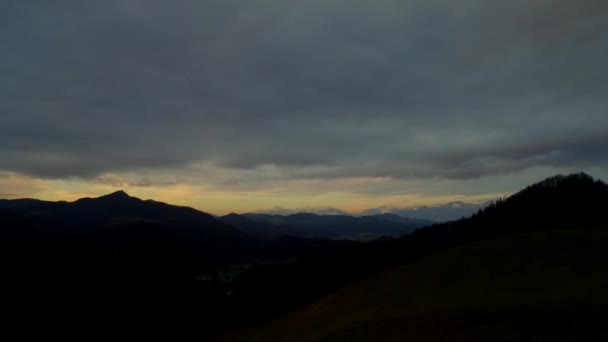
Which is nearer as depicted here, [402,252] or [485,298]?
[485,298]

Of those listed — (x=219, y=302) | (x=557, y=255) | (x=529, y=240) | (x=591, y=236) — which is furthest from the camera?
(x=219, y=302)

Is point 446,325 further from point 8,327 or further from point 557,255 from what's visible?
point 8,327

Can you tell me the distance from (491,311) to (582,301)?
626 cm

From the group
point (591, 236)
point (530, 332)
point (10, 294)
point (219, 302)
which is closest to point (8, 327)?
point (10, 294)

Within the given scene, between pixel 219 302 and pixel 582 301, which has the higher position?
pixel 582 301

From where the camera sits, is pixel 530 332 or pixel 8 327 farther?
pixel 8 327

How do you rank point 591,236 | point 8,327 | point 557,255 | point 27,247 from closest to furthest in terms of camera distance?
point 557,255 → point 591,236 → point 8,327 → point 27,247

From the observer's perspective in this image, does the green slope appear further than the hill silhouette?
No

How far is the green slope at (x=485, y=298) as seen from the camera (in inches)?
1049

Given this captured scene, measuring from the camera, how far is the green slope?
87.4 ft

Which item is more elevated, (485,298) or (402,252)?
(485,298)

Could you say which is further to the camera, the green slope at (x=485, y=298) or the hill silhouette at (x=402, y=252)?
the hill silhouette at (x=402, y=252)

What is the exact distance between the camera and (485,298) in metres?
35.8

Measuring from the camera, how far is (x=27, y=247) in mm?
159375
